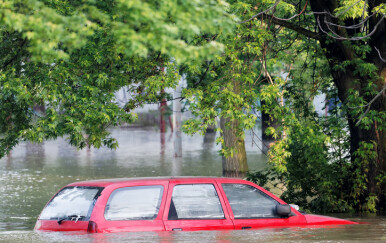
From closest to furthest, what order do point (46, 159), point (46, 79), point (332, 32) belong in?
1. point (46, 79)
2. point (332, 32)
3. point (46, 159)

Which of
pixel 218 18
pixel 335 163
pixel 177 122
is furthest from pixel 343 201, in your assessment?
pixel 177 122

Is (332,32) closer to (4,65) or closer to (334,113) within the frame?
(334,113)

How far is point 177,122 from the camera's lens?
35844 millimetres

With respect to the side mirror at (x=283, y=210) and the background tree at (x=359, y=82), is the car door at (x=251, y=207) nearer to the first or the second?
the side mirror at (x=283, y=210)

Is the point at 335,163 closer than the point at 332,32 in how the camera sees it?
No

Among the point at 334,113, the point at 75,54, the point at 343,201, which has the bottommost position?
the point at 343,201

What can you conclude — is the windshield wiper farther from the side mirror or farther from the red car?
the side mirror

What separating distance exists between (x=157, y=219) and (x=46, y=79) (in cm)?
508

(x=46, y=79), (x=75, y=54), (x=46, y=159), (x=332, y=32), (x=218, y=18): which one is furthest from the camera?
(x=46, y=159)

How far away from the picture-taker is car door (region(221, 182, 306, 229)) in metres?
8.83

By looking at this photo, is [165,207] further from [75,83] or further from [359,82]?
[359,82]

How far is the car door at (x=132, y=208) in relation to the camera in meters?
8.05

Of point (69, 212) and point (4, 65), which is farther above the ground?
point (4, 65)

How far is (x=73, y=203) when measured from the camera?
842 cm
